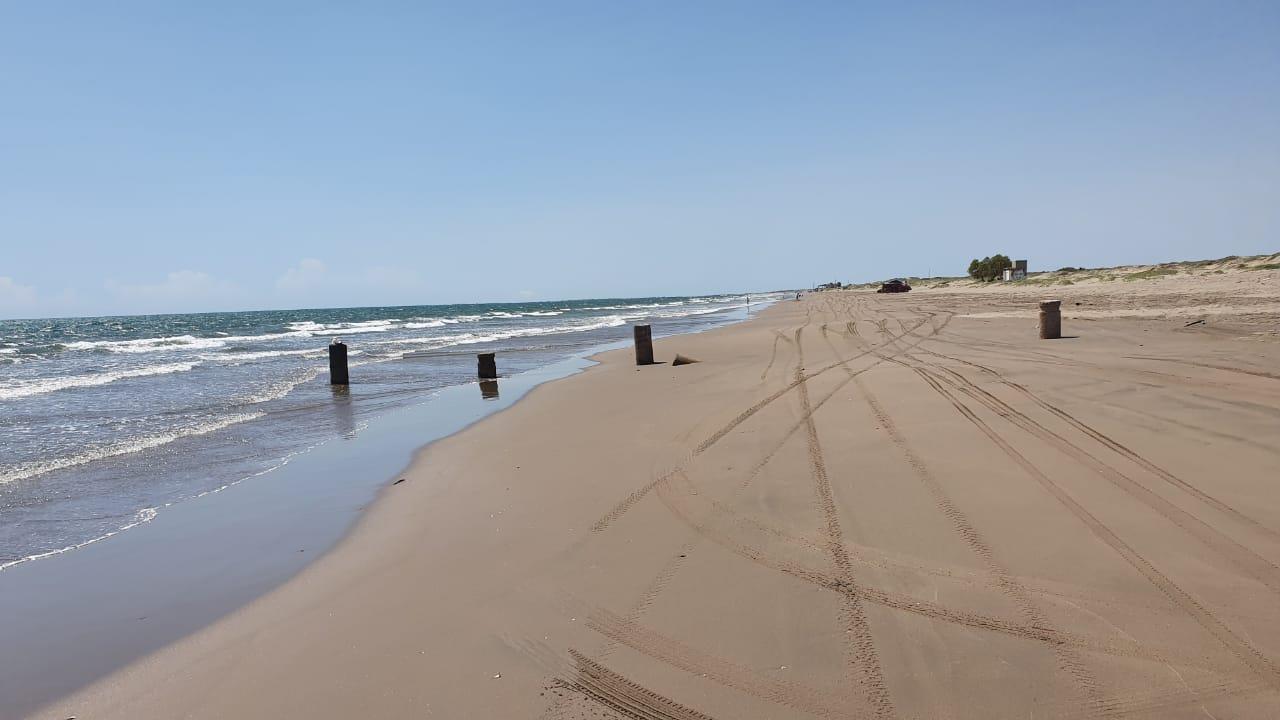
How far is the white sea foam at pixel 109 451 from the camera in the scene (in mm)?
8258

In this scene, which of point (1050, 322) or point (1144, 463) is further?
point (1050, 322)

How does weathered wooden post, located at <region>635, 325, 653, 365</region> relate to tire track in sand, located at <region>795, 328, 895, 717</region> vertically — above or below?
above

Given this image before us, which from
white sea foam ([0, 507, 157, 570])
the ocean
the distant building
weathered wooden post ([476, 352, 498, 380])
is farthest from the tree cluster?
white sea foam ([0, 507, 157, 570])

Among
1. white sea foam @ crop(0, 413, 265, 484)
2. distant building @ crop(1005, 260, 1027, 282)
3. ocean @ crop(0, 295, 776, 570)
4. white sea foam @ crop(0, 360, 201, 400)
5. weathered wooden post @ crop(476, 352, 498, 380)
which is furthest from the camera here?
distant building @ crop(1005, 260, 1027, 282)

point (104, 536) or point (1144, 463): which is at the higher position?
point (1144, 463)

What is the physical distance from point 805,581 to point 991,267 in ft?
229

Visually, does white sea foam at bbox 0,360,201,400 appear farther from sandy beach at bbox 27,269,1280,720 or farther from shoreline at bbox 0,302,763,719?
sandy beach at bbox 27,269,1280,720

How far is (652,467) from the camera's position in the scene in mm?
6586

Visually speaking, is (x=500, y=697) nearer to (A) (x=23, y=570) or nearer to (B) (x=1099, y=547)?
(B) (x=1099, y=547)

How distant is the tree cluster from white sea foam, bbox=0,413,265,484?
218 ft

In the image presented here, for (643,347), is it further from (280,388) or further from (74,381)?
(74,381)

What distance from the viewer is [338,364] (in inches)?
636

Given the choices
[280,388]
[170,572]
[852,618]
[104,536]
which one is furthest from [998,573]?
[280,388]

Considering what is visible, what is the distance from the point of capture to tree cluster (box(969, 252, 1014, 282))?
2525 inches
